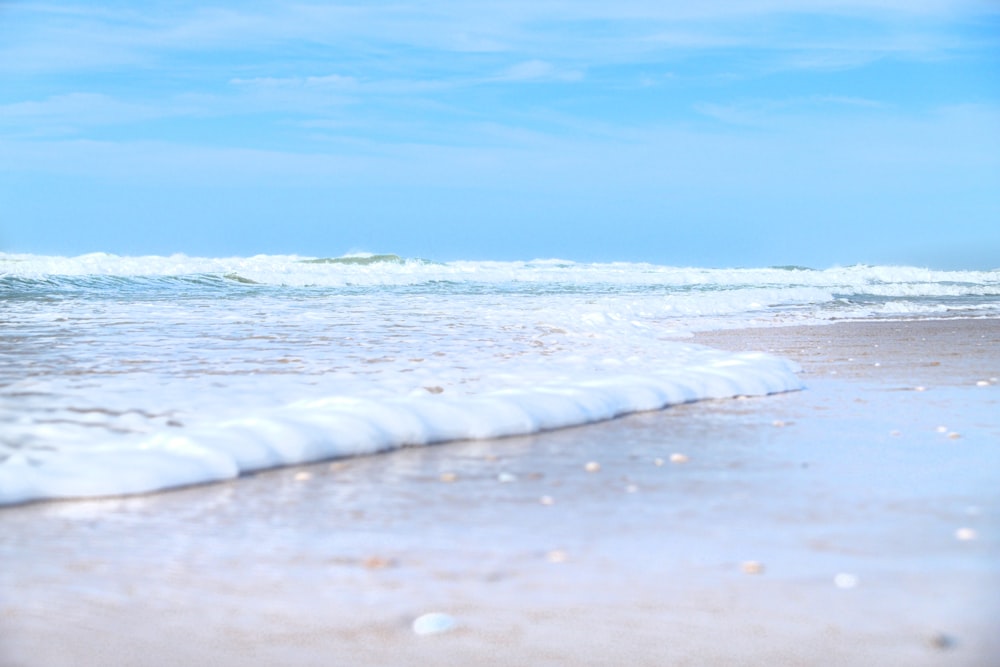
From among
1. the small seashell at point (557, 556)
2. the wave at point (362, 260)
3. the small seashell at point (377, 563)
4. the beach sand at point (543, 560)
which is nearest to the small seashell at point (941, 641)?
the beach sand at point (543, 560)

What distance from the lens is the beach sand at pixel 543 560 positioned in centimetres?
155

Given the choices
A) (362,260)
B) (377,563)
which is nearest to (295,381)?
(377,563)

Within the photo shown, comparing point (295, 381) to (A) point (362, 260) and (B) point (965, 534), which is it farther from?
(A) point (362, 260)

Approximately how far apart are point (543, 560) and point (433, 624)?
38 cm

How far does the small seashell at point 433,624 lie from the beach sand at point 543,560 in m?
0.02

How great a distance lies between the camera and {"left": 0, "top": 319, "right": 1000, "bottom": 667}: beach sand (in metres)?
1.55

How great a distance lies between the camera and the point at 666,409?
Result: 157 inches

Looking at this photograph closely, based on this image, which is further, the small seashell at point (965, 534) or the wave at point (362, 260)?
the wave at point (362, 260)

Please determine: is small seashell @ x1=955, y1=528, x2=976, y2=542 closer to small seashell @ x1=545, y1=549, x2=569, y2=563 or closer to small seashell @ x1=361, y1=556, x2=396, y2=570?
small seashell @ x1=545, y1=549, x2=569, y2=563

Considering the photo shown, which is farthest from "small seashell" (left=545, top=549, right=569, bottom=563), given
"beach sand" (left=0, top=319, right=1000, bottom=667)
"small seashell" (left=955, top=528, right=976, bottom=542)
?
"small seashell" (left=955, top=528, right=976, bottom=542)

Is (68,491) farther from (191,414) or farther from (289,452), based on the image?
(191,414)

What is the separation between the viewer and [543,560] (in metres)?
1.95

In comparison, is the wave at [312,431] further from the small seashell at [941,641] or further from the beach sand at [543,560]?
the small seashell at [941,641]

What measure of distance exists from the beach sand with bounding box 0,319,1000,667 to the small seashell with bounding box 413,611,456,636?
0.05 feet
